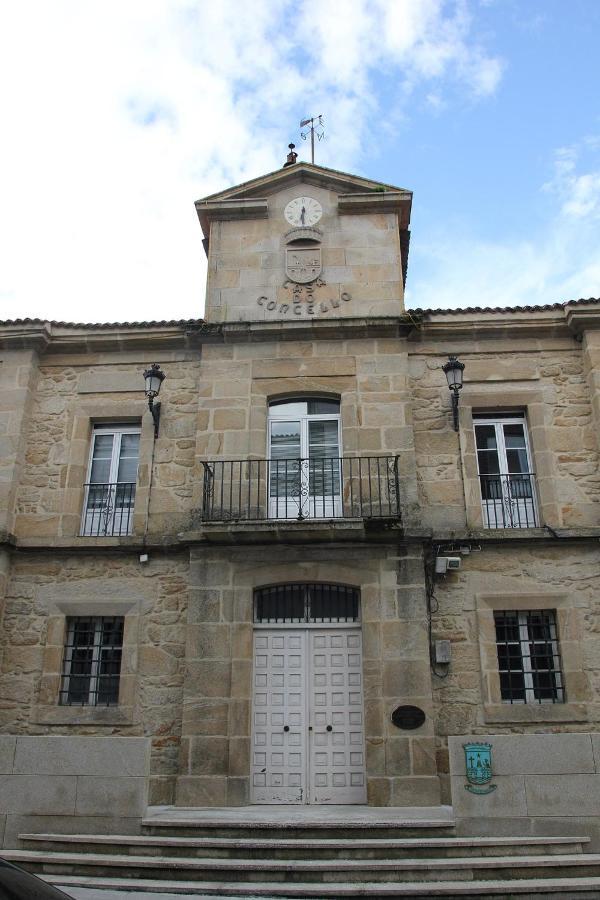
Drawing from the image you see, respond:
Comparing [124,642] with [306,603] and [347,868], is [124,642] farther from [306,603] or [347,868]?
[347,868]

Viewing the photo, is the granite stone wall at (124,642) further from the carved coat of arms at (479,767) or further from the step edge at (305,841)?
the carved coat of arms at (479,767)

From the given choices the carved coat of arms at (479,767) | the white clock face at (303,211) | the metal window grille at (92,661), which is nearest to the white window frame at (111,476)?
the metal window grille at (92,661)

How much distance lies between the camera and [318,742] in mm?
8734

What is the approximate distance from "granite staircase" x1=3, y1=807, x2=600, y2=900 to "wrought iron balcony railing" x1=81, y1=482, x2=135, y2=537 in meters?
3.75

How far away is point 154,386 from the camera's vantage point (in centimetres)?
998

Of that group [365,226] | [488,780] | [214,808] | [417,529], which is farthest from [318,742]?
[365,226]

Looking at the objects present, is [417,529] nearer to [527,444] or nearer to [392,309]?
[527,444]

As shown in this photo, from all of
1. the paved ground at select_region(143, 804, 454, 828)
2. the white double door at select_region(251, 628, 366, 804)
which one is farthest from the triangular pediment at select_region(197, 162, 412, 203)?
the paved ground at select_region(143, 804, 454, 828)

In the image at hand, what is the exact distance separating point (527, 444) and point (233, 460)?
13.4ft

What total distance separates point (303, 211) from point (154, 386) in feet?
12.3

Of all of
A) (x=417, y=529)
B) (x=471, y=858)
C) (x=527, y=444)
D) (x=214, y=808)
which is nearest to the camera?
(x=471, y=858)

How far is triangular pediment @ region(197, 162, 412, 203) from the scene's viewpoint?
11.3 metres

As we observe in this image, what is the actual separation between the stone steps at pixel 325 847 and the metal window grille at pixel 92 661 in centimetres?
209

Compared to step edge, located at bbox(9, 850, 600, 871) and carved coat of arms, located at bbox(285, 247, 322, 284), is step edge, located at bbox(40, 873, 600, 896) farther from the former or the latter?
carved coat of arms, located at bbox(285, 247, 322, 284)
